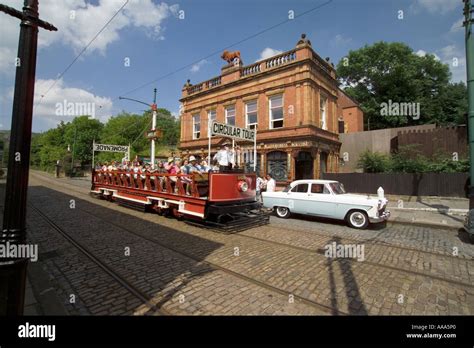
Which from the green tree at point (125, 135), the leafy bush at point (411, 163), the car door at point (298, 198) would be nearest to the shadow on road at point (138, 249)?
the car door at point (298, 198)

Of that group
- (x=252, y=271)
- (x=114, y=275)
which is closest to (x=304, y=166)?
(x=252, y=271)

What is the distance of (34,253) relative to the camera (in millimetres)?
5367

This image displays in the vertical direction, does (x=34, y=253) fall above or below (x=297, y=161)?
below

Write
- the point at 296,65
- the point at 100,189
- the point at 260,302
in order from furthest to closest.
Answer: the point at 296,65, the point at 100,189, the point at 260,302

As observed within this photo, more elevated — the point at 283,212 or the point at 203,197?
the point at 203,197

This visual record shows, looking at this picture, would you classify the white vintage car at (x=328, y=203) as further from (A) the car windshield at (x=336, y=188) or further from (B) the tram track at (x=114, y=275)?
(B) the tram track at (x=114, y=275)

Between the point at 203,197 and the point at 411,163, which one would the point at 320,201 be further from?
the point at 411,163

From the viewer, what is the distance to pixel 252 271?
4.61 metres

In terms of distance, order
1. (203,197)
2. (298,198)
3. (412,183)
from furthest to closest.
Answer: (412,183) < (298,198) < (203,197)

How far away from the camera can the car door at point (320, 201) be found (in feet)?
28.9

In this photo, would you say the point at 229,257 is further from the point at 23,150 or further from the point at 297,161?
the point at 297,161

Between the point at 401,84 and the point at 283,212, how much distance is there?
3228cm

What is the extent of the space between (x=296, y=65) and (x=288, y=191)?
34.5 ft
